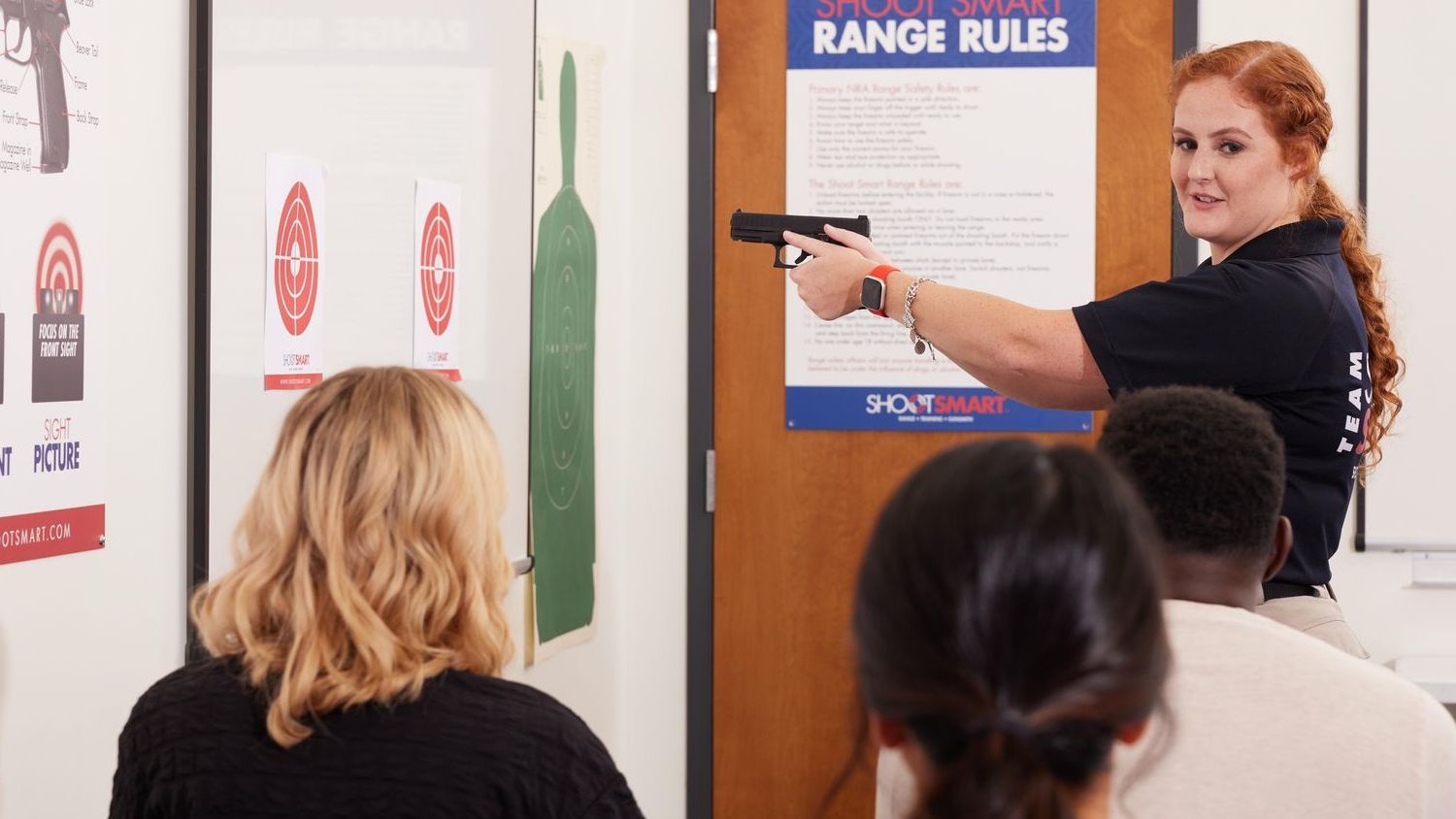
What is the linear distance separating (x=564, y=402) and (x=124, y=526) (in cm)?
139

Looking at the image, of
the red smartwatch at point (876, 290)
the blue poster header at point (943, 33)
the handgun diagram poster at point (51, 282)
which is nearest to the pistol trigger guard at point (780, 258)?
the red smartwatch at point (876, 290)

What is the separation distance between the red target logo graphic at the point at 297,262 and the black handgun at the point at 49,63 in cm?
38

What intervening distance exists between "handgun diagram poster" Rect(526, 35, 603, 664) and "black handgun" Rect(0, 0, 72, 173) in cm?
129

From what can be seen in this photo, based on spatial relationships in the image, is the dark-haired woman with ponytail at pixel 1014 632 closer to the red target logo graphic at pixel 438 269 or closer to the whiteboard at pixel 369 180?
the whiteboard at pixel 369 180

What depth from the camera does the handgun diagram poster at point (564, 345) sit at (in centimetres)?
273

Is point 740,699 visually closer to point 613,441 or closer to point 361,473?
point 613,441

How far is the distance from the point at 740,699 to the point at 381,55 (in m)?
1.76

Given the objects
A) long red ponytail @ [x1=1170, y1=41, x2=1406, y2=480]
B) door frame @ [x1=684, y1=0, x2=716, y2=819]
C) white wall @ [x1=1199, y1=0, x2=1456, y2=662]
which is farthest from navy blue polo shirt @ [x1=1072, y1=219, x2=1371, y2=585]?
door frame @ [x1=684, y1=0, x2=716, y2=819]

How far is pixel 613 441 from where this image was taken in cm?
320

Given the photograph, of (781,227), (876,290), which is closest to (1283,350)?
(876,290)

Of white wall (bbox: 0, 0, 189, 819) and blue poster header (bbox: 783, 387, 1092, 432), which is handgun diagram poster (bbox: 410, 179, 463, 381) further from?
blue poster header (bbox: 783, 387, 1092, 432)

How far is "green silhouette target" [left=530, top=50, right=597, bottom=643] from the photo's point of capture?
2742 mm

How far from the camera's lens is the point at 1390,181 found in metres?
2.94

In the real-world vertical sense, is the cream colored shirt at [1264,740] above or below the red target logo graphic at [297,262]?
below
